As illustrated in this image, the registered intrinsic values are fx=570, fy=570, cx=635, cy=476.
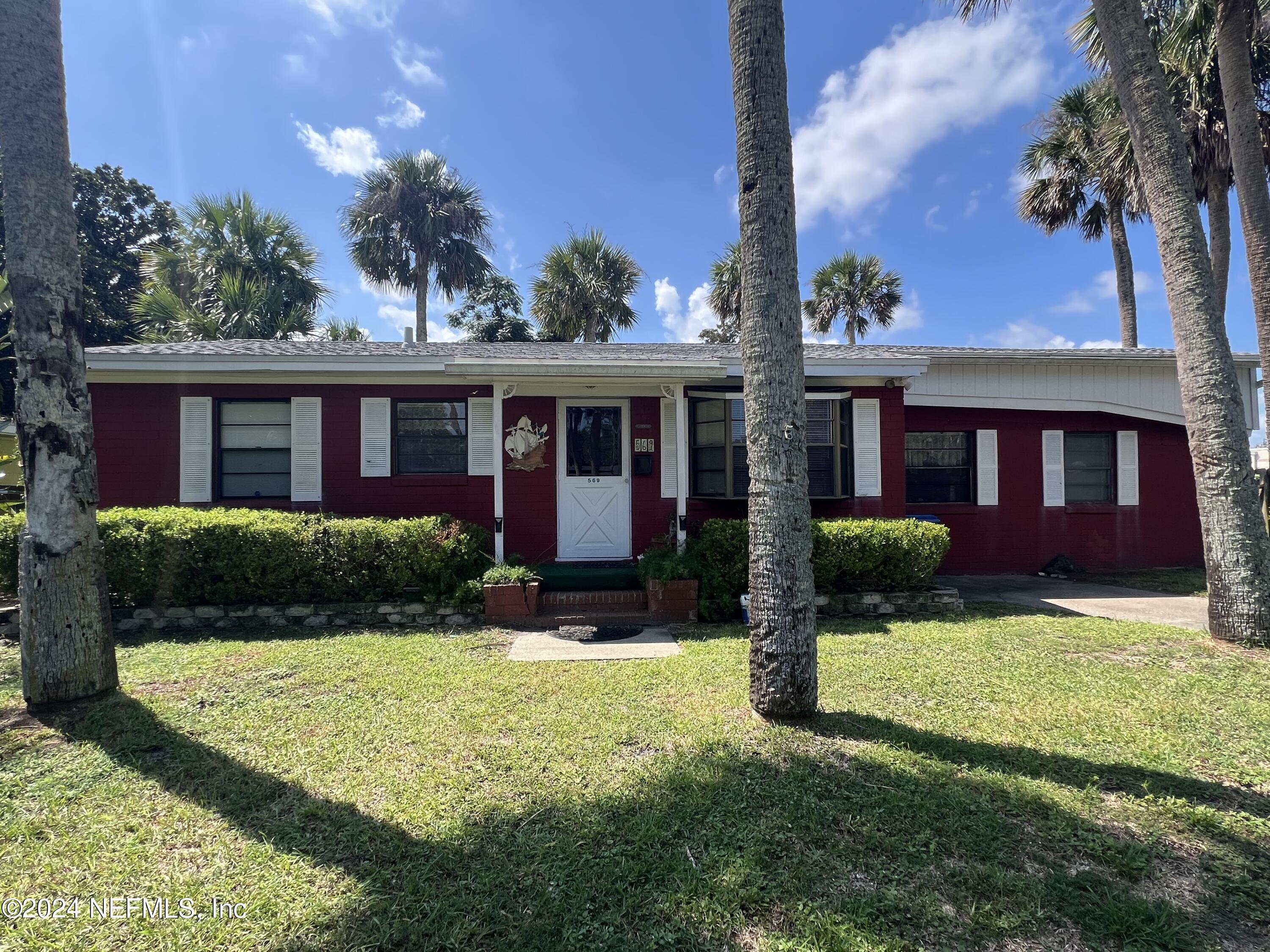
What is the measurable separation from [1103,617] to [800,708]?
4.91 m

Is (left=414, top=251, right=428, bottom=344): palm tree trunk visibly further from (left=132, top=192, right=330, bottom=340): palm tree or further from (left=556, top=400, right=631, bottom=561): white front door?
(left=556, top=400, right=631, bottom=561): white front door

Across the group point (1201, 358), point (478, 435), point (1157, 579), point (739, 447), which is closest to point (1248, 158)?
point (1201, 358)

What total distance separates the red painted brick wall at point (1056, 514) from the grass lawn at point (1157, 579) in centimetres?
31

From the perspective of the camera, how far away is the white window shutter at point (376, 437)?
7.61 metres

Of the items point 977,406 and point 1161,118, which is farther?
point 977,406

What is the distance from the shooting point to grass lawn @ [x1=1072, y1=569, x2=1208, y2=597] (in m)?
7.78

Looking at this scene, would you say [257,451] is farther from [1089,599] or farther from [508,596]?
[1089,599]

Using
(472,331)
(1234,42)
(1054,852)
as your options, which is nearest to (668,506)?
(1054,852)

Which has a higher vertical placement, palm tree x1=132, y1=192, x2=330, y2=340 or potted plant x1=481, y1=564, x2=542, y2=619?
palm tree x1=132, y1=192, x2=330, y2=340

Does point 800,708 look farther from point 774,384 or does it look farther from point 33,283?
point 33,283

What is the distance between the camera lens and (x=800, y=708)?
11.2ft

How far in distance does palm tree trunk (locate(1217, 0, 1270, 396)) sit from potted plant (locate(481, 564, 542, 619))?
8.43 metres

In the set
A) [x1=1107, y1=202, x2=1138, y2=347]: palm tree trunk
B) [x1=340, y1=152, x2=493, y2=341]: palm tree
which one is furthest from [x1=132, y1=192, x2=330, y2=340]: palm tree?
[x1=1107, y1=202, x2=1138, y2=347]: palm tree trunk

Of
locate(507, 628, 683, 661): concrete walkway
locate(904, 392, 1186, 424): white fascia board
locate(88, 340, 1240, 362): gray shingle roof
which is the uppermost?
locate(88, 340, 1240, 362): gray shingle roof
